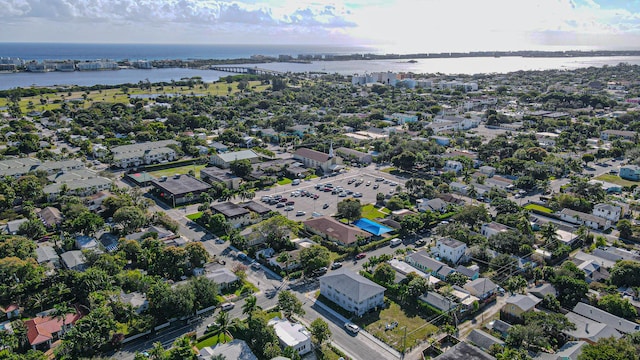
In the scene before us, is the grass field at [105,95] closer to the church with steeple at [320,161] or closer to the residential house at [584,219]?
the church with steeple at [320,161]

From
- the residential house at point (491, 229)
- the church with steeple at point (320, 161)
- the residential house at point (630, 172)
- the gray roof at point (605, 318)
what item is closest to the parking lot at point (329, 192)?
the church with steeple at point (320, 161)

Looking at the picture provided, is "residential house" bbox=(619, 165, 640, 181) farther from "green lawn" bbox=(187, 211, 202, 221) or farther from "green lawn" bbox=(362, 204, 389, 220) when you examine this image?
"green lawn" bbox=(187, 211, 202, 221)

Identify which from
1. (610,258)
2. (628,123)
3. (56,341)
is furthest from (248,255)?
(628,123)

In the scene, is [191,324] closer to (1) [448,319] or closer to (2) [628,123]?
(1) [448,319]

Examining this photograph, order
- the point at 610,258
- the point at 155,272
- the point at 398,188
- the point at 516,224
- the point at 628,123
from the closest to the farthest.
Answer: the point at 155,272 → the point at 610,258 → the point at 516,224 → the point at 398,188 → the point at 628,123

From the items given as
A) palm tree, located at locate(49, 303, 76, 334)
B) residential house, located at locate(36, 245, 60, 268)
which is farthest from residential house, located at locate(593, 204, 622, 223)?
residential house, located at locate(36, 245, 60, 268)

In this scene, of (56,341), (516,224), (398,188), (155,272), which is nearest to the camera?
(56,341)
